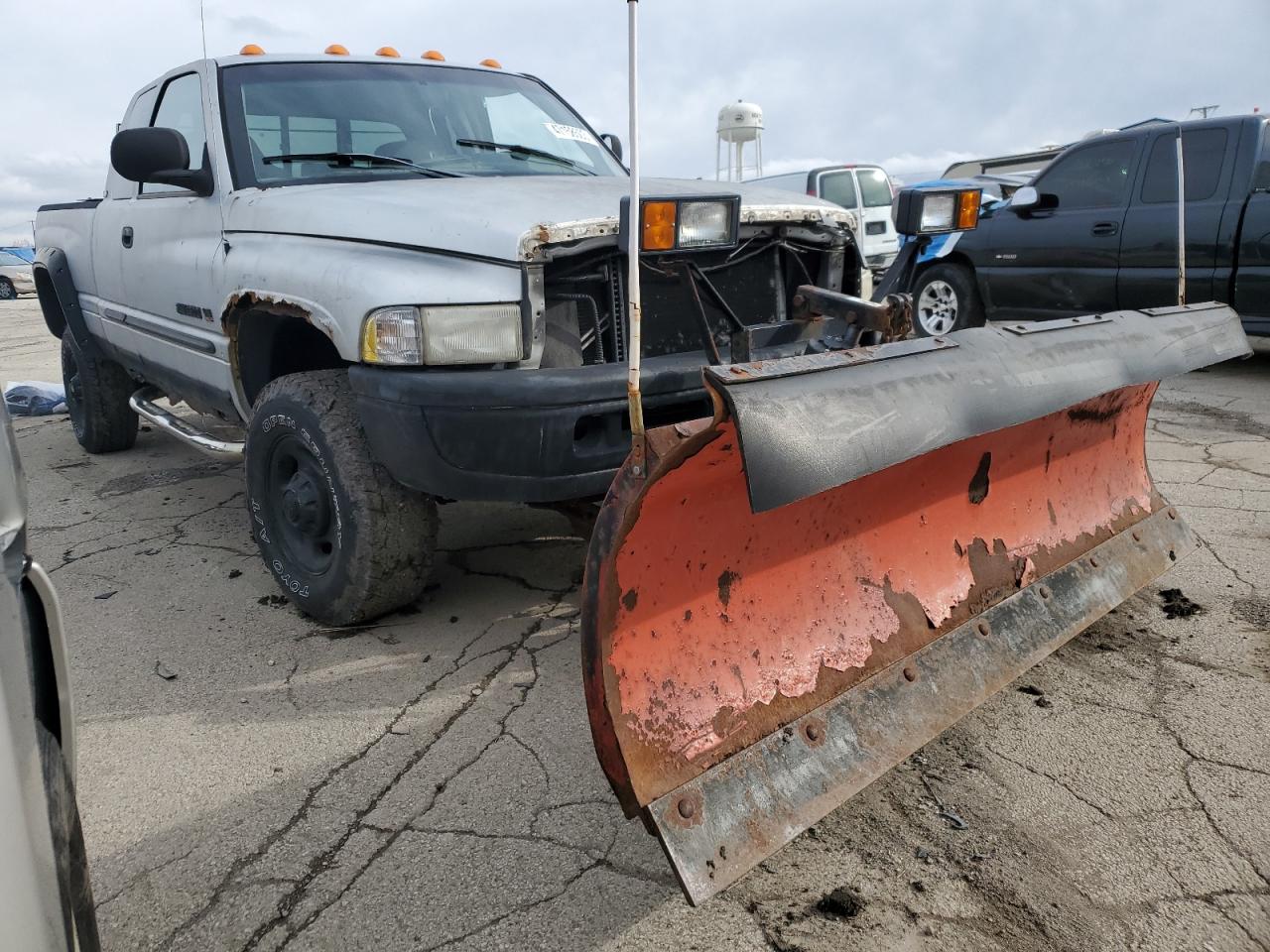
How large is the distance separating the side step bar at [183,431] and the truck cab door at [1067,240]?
6.61 meters

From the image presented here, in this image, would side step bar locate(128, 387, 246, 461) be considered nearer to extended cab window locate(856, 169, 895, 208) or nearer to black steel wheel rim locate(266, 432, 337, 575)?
black steel wheel rim locate(266, 432, 337, 575)

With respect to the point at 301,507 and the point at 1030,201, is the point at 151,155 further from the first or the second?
the point at 1030,201

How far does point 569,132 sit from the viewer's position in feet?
13.8

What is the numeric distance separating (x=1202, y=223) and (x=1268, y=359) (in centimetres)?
188

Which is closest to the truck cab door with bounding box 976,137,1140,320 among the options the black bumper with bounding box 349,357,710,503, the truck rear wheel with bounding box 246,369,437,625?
the black bumper with bounding box 349,357,710,503

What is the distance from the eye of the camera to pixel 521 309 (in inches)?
105

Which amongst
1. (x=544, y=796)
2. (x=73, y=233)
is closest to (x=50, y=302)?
(x=73, y=233)

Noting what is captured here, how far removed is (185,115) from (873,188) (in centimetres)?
1106


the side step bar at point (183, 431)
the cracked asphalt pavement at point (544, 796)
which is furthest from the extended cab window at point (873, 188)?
the side step bar at point (183, 431)

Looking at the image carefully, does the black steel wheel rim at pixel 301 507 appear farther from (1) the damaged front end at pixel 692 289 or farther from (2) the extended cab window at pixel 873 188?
(2) the extended cab window at pixel 873 188

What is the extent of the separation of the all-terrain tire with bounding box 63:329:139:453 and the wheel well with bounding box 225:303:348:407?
2622 mm

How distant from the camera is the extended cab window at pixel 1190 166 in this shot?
6.99 meters

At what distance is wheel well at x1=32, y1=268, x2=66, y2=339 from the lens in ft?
19.1

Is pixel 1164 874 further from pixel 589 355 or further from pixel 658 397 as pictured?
pixel 589 355
